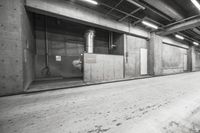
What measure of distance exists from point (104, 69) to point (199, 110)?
3.53m

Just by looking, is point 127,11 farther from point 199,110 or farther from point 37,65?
point 37,65

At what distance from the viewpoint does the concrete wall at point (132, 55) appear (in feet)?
18.6

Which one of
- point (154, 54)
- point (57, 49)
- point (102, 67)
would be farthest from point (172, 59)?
point (57, 49)

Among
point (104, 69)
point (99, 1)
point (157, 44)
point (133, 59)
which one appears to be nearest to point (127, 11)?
point (99, 1)

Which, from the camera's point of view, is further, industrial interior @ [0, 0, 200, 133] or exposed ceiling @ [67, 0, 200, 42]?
exposed ceiling @ [67, 0, 200, 42]

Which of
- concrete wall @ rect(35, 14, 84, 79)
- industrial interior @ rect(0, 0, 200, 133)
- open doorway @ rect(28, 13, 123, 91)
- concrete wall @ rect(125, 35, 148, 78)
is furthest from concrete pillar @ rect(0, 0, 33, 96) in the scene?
concrete wall @ rect(125, 35, 148, 78)

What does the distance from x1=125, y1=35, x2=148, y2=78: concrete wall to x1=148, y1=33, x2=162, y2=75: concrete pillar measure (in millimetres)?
1042

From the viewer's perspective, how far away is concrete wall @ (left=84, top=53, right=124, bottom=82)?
162 inches

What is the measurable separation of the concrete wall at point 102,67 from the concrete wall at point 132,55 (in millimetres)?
692

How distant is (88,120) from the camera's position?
1273 millimetres

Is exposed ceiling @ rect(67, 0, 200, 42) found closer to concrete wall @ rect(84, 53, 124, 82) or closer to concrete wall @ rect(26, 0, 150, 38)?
concrete wall @ rect(26, 0, 150, 38)

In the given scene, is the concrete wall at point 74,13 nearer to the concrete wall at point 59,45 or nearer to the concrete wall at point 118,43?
the concrete wall at point 118,43

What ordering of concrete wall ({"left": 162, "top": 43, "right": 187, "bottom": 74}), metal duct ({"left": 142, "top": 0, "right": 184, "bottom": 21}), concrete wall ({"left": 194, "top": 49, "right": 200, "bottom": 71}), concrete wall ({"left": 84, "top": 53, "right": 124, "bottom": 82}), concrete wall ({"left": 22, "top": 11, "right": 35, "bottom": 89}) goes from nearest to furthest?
concrete wall ({"left": 22, "top": 11, "right": 35, "bottom": 89})
metal duct ({"left": 142, "top": 0, "right": 184, "bottom": 21})
concrete wall ({"left": 84, "top": 53, "right": 124, "bottom": 82})
concrete wall ({"left": 162, "top": 43, "right": 187, "bottom": 74})
concrete wall ({"left": 194, "top": 49, "right": 200, "bottom": 71})

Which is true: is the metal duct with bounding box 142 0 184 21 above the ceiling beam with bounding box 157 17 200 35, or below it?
above
